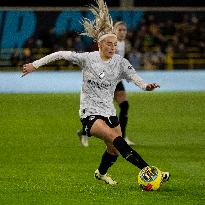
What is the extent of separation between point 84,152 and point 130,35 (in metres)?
23.5

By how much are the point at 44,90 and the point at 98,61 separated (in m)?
17.7

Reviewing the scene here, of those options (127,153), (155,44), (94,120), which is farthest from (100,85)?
(155,44)

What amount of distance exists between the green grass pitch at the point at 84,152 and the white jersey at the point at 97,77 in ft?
3.34

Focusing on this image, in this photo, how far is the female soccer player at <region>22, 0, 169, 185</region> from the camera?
10.3 metres

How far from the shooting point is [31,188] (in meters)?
10.3

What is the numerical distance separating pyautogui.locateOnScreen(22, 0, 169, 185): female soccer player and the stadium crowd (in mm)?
25111

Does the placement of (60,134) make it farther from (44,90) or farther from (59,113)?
(44,90)

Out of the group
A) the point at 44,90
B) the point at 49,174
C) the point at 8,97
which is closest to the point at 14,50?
the point at 44,90

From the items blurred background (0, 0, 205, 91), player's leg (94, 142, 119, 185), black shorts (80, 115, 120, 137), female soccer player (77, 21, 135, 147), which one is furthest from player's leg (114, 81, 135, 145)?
blurred background (0, 0, 205, 91)

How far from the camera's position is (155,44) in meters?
37.2

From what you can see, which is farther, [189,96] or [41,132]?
[189,96]

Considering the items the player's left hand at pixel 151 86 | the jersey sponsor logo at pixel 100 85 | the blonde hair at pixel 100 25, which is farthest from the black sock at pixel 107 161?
the blonde hair at pixel 100 25

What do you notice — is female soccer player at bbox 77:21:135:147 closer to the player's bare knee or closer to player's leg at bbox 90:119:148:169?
the player's bare knee

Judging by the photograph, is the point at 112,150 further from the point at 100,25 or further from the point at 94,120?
the point at 100,25
